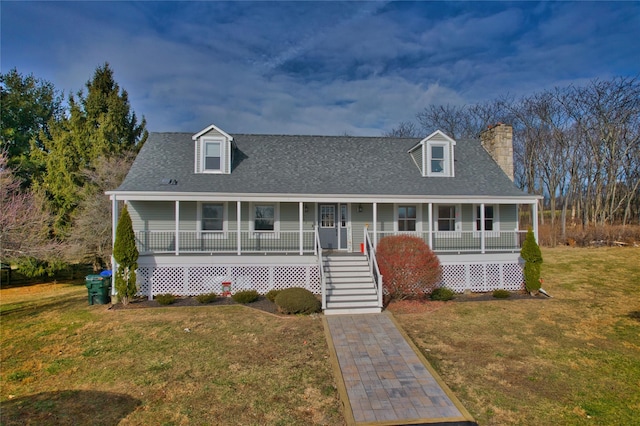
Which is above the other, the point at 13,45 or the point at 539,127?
the point at 539,127

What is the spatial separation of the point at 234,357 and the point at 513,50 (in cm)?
2180

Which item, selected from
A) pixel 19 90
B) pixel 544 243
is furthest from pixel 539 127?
pixel 19 90

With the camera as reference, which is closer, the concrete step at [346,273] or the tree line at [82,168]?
the concrete step at [346,273]

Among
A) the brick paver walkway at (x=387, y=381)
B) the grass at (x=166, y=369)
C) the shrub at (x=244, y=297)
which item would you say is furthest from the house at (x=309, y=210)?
the brick paver walkway at (x=387, y=381)

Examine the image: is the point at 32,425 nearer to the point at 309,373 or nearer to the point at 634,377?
the point at 309,373

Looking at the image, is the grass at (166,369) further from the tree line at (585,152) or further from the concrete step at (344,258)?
the tree line at (585,152)

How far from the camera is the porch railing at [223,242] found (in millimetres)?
14492

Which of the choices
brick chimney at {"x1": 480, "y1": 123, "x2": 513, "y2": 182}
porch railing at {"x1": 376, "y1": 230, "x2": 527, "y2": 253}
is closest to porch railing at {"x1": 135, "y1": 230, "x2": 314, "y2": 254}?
porch railing at {"x1": 376, "y1": 230, "x2": 527, "y2": 253}

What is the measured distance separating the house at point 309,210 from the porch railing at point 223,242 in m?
0.05

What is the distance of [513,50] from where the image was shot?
19.9 metres

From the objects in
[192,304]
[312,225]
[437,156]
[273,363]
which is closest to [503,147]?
[437,156]

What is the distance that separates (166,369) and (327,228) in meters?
9.96

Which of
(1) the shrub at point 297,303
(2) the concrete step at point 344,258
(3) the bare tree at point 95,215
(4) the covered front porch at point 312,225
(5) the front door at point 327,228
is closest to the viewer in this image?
(1) the shrub at point 297,303

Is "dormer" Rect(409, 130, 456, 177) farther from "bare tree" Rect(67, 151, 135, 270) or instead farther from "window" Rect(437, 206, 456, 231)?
"bare tree" Rect(67, 151, 135, 270)
